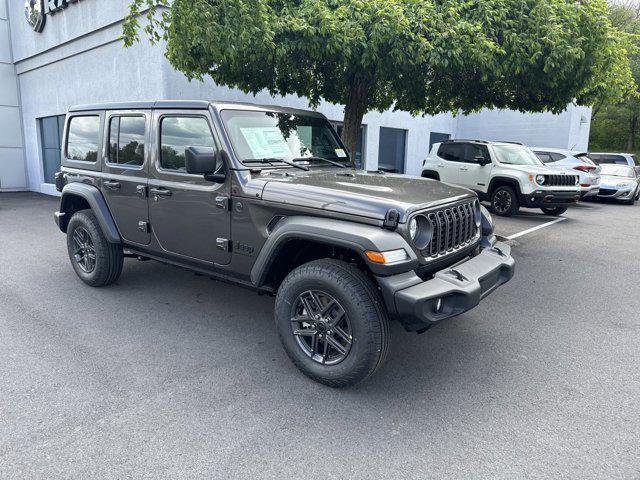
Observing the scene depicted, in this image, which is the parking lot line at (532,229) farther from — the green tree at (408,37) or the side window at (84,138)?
the side window at (84,138)

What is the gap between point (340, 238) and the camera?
3020 mm

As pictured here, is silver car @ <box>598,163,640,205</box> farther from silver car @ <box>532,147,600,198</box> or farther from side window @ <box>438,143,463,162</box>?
side window @ <box>438,143,463,162</box>

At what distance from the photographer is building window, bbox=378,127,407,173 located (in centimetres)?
1667

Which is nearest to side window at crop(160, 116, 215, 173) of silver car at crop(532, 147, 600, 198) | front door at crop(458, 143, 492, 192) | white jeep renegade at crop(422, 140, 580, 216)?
white jeep renegade at crop(422, 140, 580, 216)

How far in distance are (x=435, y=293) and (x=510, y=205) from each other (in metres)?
9.01

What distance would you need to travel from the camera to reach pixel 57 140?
1425 centimetres

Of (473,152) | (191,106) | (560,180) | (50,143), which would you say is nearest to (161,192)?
(191,106)

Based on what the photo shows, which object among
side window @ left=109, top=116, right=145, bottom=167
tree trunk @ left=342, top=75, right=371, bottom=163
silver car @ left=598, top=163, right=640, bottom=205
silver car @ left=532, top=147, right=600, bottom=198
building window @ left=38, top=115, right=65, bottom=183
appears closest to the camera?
side window @ left=109, top=116, right=145, bottom=167

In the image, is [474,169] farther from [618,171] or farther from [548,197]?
[618,171]

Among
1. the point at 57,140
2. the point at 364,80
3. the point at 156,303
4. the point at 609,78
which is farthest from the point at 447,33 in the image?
the point at 57,140

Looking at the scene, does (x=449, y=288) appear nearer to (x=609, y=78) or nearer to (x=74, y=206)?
(x=74, y=206)

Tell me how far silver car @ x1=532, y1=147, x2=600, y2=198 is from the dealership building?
13.7ft

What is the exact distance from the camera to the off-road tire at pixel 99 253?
16.2 ft

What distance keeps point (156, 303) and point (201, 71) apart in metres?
3.75
